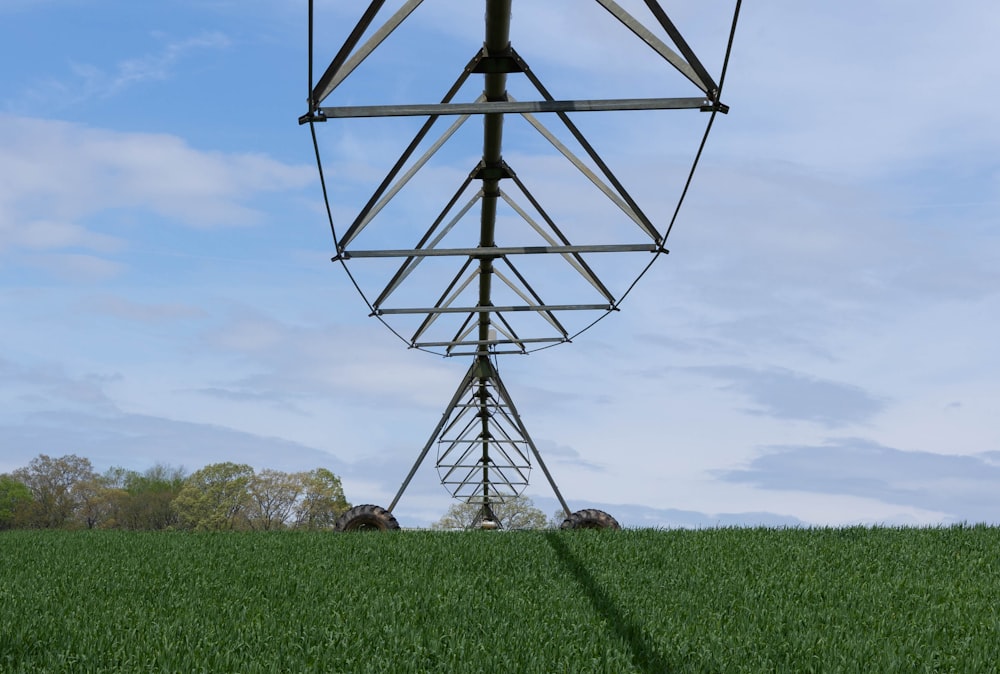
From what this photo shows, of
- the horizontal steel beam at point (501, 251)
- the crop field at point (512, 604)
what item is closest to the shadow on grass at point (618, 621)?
the crop field at point (512, 604)

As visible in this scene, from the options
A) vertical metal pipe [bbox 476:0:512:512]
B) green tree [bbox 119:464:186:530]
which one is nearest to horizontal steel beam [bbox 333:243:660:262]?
vertical metal pipe [bbox 476:0:512:512]

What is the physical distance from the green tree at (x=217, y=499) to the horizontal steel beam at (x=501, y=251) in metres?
36.4

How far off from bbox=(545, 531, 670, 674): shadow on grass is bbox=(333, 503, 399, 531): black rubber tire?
5496 millimetres

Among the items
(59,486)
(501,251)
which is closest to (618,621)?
(501,251)

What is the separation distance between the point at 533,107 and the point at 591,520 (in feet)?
27.7

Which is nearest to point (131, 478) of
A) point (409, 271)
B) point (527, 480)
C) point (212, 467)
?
point (212, 467)

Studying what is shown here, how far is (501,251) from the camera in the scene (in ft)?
39.9

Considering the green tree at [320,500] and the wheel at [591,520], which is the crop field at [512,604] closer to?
the wheel at [591,520]

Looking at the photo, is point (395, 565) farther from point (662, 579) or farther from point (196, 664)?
point (196, 664)

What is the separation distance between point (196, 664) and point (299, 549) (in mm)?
4973

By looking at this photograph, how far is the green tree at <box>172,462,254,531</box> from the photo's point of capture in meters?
45.9

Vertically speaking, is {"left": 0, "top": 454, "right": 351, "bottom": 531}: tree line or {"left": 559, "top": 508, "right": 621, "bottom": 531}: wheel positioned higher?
{"left": 0, "top": 454, "right": 351, "bottom": 531}: tree line

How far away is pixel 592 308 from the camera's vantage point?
14.0 m

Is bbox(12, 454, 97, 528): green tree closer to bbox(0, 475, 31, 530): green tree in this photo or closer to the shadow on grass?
bbox(0, 475, 31, 530): green tree
